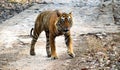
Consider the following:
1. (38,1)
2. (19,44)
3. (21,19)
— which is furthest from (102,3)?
(19,44)

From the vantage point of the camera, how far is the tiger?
28.2ft

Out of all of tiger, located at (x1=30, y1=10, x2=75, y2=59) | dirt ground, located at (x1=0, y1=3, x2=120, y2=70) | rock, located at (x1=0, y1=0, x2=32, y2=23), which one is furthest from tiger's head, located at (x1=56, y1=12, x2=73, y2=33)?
rock, located at (x1=0, y1=0, x2=32, y2=23)

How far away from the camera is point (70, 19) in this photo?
28.3 feet

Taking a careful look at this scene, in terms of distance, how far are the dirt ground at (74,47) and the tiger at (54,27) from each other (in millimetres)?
217

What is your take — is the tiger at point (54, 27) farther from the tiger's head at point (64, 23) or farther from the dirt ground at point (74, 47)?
the dirt ground at point (74, 47)

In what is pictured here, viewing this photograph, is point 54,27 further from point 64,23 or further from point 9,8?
point 9,8

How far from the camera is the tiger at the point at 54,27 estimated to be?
338 inches

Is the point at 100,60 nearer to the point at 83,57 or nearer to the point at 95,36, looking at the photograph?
the point at 83,57

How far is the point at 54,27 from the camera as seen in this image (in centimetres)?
890

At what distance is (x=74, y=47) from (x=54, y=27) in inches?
73.0

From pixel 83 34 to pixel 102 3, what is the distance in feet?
27.9

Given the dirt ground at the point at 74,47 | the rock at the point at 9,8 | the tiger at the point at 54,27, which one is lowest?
the rock at the point at 9,8

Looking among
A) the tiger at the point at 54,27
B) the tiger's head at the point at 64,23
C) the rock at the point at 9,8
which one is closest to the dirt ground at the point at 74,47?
the tiger at the point at 54,27

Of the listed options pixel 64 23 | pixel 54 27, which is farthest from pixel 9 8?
pixel 64 23
